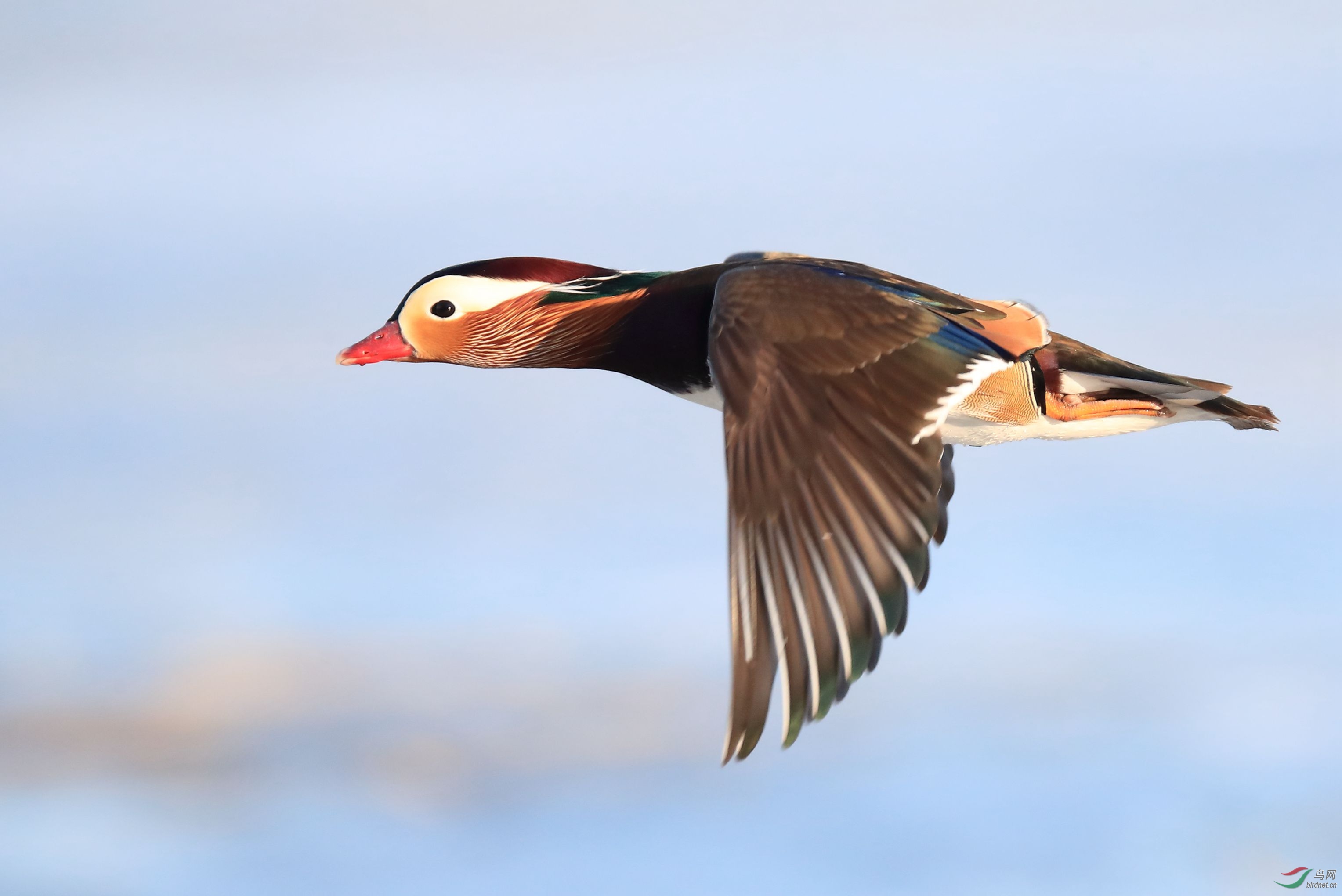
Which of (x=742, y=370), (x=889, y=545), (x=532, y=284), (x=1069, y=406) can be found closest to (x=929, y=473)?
(x=889, y=545)

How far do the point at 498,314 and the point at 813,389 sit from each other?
2645 millimetres

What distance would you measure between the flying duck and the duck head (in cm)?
1

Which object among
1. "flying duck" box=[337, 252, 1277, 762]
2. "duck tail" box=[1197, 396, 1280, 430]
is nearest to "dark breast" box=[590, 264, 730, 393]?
"flying duck" box=[337, 252, 1277, 762]

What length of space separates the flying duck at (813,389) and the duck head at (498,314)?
0.03ft

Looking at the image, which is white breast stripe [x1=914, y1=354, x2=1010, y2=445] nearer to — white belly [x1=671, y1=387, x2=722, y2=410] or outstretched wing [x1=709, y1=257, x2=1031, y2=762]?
outstretched wing [x1=709, y1=257, x2=1031, y2=762]

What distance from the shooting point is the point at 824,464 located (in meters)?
6.30

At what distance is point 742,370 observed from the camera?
6629 millimetres

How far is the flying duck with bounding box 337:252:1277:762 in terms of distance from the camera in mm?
5836

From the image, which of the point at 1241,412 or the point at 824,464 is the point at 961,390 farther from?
the point at 1241,412

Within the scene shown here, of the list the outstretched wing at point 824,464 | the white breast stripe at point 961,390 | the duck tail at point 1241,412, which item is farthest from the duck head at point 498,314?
the duck tail at point 1241,412

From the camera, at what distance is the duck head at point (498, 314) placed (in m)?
8.57

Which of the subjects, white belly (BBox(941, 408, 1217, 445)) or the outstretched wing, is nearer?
the outstretched wing

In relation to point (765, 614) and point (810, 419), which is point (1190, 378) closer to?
point (810, 419)

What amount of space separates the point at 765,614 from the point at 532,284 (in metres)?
3.32
